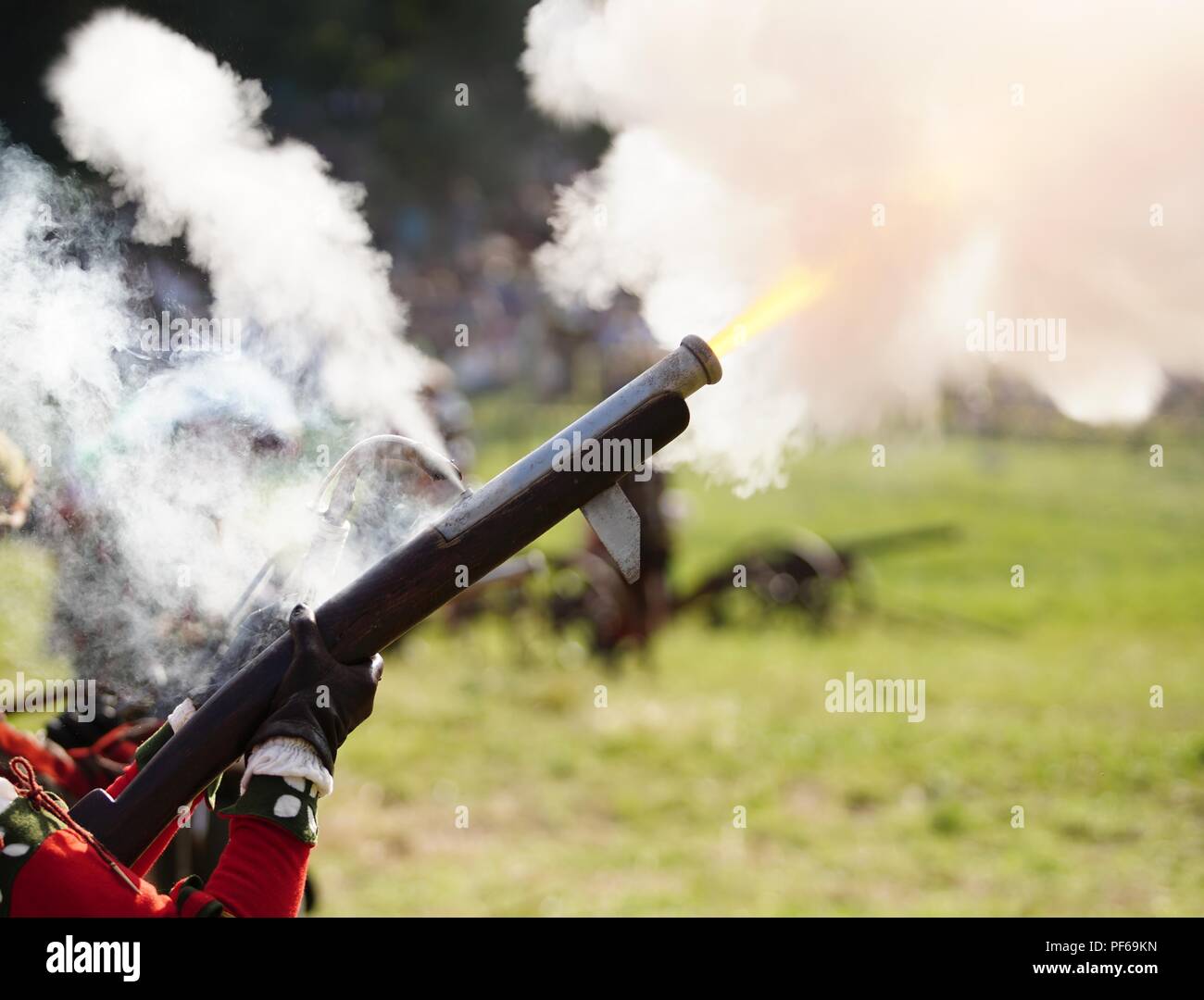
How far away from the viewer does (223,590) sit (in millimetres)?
2844

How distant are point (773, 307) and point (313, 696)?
67.5 inches

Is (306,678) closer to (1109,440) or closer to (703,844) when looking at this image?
(703,844)

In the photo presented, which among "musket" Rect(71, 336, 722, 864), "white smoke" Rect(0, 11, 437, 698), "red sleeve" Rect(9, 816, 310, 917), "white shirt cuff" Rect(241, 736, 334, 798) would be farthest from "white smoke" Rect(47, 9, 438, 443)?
"red sleeve" Rect(9, 816, 310, 917)

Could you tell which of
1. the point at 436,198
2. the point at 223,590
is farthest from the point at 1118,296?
the point at 436,198

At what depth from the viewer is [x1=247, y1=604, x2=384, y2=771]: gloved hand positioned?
2242 mm

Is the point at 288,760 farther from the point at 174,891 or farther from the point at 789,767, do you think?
the point at 789,767

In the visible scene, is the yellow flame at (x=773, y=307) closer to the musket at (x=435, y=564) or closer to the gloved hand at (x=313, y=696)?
the musket at (x=435, y=564)

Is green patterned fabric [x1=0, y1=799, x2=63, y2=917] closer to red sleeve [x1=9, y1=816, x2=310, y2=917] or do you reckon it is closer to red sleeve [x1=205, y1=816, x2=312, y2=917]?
red sleeve [x1=9, y1=816, x2=310, y2=917]

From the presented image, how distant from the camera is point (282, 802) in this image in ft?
7.30

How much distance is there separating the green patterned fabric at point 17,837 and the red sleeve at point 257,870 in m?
0.32

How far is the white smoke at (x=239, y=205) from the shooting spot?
312 cm

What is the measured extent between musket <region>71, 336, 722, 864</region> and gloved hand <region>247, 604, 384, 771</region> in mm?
24

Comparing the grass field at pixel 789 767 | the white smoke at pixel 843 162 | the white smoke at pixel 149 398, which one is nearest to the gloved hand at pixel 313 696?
the white smoke at pixel 149 398

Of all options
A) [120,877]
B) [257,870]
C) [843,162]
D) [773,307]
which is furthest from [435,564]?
A: [843,162]
